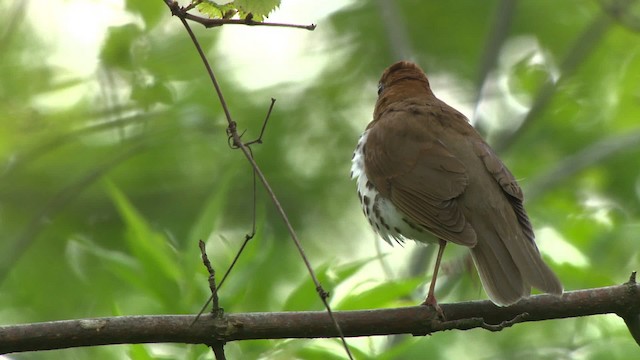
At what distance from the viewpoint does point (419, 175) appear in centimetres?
682

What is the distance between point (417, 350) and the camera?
706 centimetres

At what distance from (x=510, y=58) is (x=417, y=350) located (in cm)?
569

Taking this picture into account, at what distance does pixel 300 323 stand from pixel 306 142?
629 cm

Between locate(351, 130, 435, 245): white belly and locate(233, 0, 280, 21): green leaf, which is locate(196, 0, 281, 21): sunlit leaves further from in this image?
locate(351, 130, 435, 245): white belly

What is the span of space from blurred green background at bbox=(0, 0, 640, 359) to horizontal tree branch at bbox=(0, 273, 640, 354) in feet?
4.98

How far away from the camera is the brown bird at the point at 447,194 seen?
618cm

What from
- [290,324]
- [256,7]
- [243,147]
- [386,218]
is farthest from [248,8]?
[386,218]

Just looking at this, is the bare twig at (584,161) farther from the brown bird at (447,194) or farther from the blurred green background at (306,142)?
the brown bird at (447,194)

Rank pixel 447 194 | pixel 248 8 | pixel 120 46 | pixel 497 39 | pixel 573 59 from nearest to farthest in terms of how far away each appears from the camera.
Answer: pixel 248 8, pixel 447 194, pixel 120 46, pixel 497 39, pixel 573 59

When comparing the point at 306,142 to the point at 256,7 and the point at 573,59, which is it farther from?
the point at 256,7

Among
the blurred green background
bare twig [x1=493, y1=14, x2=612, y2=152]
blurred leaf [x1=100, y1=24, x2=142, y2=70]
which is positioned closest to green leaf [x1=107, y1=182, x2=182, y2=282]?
the blurred green background

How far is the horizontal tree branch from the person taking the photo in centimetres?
470

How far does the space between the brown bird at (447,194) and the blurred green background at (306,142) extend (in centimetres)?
60

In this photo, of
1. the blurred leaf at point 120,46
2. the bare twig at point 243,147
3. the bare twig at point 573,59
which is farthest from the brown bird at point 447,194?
the blurred leaf at point 120,46
